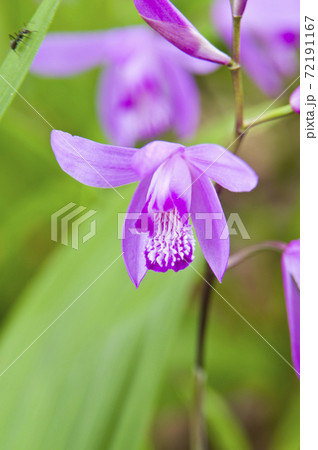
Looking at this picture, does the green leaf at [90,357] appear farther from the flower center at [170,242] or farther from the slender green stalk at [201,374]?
the flower center at [170,242]

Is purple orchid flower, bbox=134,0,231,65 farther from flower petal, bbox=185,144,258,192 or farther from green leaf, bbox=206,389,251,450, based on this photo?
green leaf, bbox=206,389,251,450

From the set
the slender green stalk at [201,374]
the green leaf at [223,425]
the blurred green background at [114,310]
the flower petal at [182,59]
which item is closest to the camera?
the slender green stalk at [201,374]

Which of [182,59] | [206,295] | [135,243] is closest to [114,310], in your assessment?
[206,295]

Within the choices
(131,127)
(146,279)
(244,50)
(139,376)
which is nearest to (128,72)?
(131,127)

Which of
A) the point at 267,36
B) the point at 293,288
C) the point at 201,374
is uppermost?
the point at 267,36

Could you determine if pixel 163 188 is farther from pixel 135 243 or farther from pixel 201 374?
pixel 201 374

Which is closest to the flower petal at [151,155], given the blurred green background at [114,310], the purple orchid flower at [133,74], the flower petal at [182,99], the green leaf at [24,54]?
the green leaf at [24,54]
